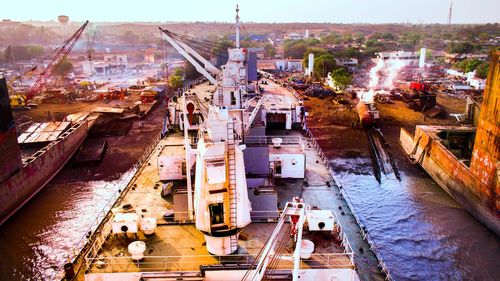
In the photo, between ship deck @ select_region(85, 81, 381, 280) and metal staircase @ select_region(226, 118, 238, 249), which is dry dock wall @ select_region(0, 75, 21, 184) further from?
metal staircase @ select_region(226, 118, 238, 249)

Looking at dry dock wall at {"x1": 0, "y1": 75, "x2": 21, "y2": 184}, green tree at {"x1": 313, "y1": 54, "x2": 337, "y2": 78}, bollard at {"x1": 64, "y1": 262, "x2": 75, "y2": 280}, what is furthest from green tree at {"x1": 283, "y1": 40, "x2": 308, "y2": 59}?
bollard at {"x1": 64, "y1": 262, "x2": 75, "y2": 280}

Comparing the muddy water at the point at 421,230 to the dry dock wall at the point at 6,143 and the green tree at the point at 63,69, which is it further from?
the green tree at the point at 63,69

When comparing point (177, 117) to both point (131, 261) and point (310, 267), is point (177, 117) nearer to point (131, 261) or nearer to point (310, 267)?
point (131, 261)

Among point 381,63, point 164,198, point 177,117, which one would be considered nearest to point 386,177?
point 177,117

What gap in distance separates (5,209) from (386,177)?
105ft

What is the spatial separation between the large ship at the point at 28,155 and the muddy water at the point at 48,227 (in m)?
1.10

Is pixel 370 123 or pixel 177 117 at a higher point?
pixel 177 117

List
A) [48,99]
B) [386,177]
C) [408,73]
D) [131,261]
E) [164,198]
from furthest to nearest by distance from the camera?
[408,73], [48,99], [386,177], [164,198], [131,261]

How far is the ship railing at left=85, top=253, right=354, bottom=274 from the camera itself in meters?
14.6

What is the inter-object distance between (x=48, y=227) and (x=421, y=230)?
27.5 metres

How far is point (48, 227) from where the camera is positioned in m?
29.2

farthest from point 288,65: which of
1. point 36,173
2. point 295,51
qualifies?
point 36,173

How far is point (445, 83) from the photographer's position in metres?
80.6

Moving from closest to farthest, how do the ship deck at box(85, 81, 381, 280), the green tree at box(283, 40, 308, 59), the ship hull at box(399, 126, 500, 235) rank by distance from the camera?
1. the ship deck at box(85, 81, 381, 280)
2. the ship hull at box(399, 126, 500, 235)
3. the green tree at box(283, 40, 308, 59)
